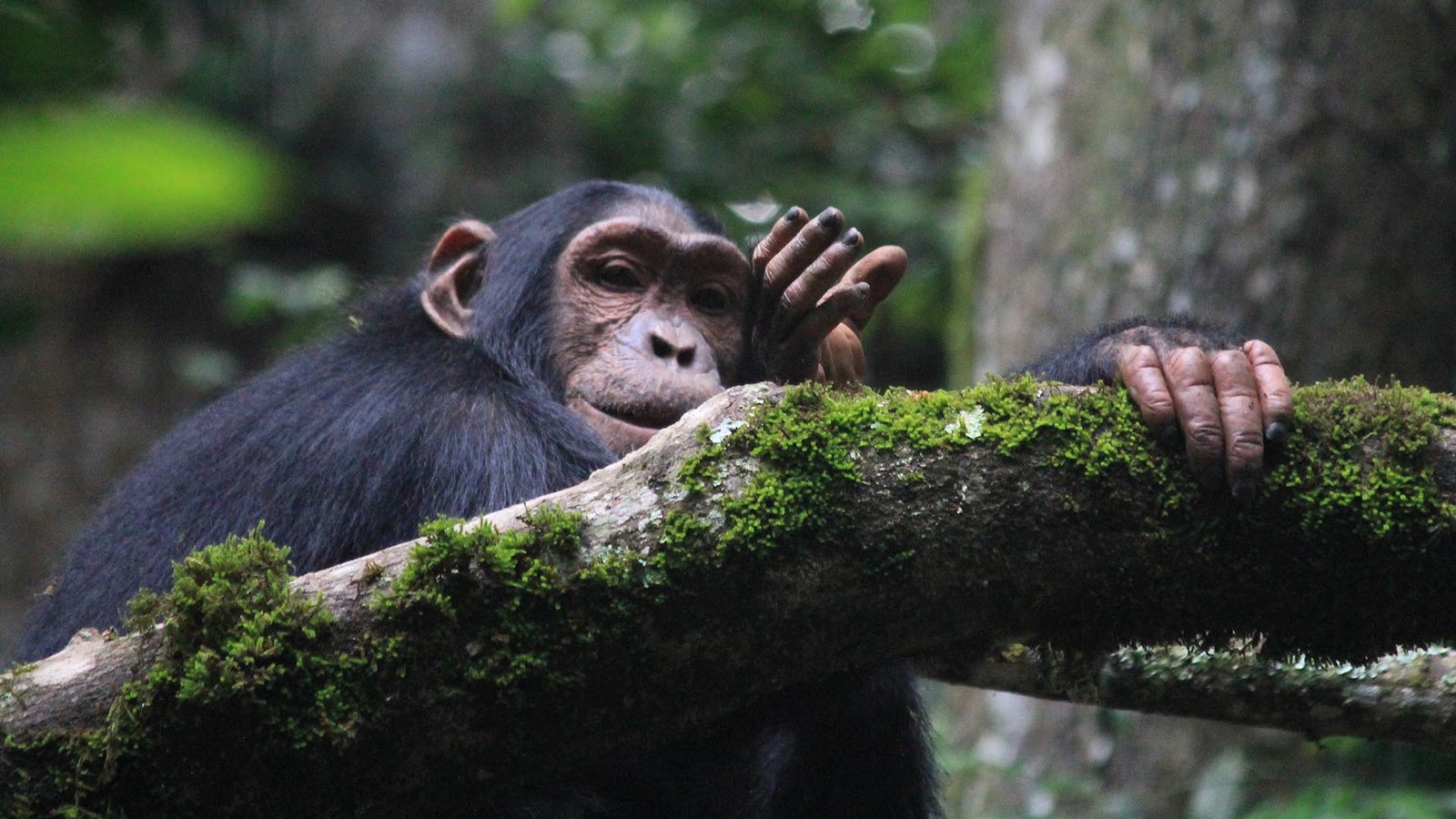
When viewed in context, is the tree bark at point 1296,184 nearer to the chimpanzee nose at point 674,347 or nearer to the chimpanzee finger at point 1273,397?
the chimpanzee nose at point 674,347

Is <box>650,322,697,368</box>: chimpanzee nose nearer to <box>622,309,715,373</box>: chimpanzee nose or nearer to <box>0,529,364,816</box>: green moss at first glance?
<box>622,309,715,373</box>: chimpanzee nose

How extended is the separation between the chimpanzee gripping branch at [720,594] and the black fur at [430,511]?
3.45ft

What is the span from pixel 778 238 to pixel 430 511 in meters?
1.57

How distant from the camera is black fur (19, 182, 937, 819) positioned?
4.21 metres

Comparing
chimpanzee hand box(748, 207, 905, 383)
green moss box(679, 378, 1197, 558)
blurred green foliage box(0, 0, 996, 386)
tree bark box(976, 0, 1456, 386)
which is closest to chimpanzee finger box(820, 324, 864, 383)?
chimpanzee hand box(748, 207, 905, 383)

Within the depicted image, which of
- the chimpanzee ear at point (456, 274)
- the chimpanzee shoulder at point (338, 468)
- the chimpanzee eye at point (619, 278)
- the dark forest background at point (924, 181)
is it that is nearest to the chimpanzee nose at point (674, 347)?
the chimpanzee eye at point (619, 278)

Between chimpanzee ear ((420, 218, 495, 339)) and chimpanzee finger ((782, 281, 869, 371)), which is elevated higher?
chimpanzee finger ((782, 281, 869, 371))

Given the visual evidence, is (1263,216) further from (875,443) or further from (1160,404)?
(875,443)

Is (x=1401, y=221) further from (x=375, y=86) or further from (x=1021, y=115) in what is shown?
(x=375, y=86)

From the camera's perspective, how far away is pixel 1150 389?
122 inches

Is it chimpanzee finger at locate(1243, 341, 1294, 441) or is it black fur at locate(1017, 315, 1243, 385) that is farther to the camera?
black fur at locate(1017, 315, 1243, 385)

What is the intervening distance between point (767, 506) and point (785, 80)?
838 cm

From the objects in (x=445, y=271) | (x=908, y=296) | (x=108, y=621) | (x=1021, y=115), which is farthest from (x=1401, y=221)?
(x=108, y=621)

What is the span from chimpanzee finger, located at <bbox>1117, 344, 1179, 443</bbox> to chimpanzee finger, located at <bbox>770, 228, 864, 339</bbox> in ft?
4.22
